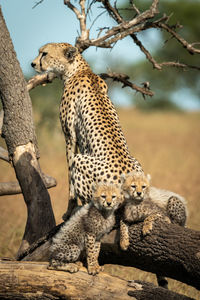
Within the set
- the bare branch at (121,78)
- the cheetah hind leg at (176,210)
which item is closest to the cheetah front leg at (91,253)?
the cheetah hind leg at (176,210)

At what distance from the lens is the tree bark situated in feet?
15.7

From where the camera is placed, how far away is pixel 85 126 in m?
4.59

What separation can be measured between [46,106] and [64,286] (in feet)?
31.3

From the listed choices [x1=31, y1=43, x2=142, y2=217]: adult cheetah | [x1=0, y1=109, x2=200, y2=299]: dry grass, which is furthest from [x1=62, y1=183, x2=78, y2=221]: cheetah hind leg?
[x1=0, y1=109, x2=200, y2=299]: dry grass

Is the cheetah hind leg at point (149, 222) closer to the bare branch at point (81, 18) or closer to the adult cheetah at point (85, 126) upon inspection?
the adult cheetah at point (85, 126)

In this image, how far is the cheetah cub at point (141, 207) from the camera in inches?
148

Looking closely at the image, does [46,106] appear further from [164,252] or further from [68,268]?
[164,252]

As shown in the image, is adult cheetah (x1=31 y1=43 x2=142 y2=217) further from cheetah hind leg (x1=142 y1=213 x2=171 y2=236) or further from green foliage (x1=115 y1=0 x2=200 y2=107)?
green foliage (x1=115 y1=0 x2=200 y2=107)

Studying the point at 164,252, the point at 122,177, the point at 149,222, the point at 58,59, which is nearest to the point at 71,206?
the point at 122,177

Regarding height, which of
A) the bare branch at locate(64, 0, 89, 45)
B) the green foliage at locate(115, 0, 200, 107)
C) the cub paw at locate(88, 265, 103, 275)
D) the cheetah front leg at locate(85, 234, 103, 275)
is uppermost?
the green foliage at locate(115, 0, 200, 107)

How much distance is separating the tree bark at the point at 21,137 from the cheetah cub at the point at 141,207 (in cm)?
122

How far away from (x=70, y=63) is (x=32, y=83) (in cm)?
49

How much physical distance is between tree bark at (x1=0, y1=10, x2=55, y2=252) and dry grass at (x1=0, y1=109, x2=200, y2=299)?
1267mm

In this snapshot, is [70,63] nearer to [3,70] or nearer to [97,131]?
[3,70]
